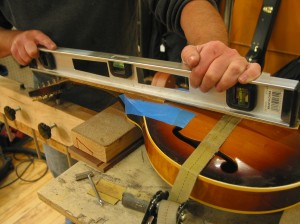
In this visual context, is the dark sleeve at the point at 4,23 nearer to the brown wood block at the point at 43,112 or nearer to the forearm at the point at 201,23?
the brown wood block at the point at 43,112

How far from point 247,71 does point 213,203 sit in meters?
0.23

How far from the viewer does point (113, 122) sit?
682 mm

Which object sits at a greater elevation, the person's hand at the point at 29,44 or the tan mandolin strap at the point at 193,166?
the person's hand at the point at 29,44

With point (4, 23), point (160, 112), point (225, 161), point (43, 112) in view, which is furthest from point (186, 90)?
point (4, 23)

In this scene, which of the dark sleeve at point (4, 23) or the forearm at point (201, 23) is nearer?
the forearm at point (201, 23)

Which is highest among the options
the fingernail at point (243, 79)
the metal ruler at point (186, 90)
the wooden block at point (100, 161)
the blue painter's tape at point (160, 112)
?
the fingernail at point (243, 79)

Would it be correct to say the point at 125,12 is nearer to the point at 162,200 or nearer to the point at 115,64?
the point at 115,64

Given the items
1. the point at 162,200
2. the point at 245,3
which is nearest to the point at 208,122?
the point at 162,200

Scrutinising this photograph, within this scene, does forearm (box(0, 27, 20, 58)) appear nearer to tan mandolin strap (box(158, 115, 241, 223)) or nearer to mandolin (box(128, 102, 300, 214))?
mandolin (box(128, 102, 300, 214))

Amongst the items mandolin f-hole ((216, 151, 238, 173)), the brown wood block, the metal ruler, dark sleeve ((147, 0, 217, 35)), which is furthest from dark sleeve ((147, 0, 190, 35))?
mandolin f-hole ((216, 151, 238, 173))

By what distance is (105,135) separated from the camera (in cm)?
64

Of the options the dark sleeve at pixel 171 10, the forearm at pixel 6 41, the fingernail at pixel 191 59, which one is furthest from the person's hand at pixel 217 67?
the forearm at pixel 6 41

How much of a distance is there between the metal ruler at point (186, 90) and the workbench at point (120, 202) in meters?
0.16

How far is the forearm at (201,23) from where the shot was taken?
0.71m
